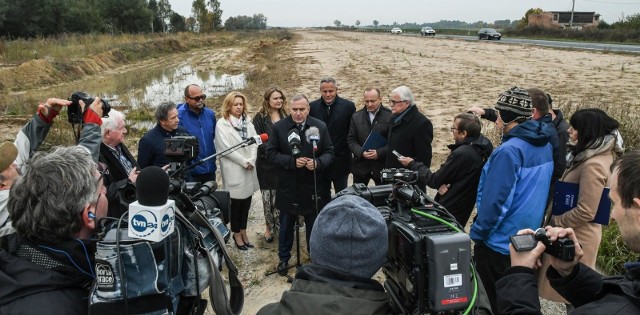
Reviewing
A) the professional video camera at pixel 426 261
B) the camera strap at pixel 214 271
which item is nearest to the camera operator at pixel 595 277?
the professional video camera at pixel 426 261

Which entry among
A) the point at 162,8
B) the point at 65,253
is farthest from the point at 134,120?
the point at 162,8

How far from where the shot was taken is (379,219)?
1.65 metres

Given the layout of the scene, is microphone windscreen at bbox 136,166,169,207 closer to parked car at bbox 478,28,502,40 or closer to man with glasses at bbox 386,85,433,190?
man with glasses at bbox 386,85,433,190

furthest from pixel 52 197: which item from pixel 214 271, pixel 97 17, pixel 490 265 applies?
pixel 97 17

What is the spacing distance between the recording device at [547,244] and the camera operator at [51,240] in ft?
5.44

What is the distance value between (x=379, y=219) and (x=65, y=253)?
3.89 ft

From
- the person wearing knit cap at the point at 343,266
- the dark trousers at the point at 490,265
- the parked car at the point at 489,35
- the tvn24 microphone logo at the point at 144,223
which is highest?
the parked car at the point at 489,35

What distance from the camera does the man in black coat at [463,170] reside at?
345cm

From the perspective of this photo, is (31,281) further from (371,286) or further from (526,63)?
(526,63)

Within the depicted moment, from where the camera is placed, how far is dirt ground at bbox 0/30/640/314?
4719 mm

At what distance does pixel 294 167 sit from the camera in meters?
4.16

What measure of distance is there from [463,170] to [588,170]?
2.75 ft

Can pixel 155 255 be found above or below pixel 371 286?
above

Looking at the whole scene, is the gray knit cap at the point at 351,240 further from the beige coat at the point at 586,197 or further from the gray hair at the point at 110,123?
the gray hair at the point at 110,123
